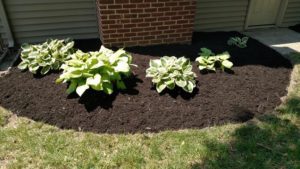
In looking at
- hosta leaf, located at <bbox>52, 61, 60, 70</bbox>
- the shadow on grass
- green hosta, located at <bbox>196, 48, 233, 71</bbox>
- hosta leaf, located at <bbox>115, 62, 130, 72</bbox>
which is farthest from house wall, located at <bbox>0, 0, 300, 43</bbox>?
the shadow on grass

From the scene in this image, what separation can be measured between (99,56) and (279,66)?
2.79 meters

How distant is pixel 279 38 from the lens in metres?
5.89

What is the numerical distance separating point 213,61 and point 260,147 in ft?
5.14

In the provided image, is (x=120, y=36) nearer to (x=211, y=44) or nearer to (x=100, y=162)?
(x=211, y=44)

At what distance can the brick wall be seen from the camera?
175 inches

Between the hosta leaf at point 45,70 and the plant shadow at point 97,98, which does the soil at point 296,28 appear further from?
the hosta leaf at point 45,70

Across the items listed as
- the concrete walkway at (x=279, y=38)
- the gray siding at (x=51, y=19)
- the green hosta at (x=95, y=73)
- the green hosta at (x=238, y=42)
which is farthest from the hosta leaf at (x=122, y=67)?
the concrete walkway at (x=279, y=38)

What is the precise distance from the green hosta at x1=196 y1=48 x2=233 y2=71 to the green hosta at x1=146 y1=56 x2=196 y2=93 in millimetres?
403

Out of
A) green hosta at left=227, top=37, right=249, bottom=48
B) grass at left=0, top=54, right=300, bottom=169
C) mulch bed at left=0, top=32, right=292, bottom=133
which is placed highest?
green hosta at left=227, top=37, right=249, bottom=48

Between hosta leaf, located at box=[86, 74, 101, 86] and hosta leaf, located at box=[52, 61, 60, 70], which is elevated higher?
hosta leaf, located at box=[86, 74, 101, 86]

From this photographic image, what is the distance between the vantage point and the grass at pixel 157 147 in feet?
9.04

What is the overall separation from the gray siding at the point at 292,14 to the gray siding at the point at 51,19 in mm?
4152

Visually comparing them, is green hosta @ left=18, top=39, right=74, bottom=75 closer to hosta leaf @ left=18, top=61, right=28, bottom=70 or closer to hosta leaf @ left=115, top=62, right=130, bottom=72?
hosta leaf @ left=18, top=61, right=28, bottom=70

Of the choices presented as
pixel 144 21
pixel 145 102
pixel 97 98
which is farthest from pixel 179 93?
pixel 144 21
